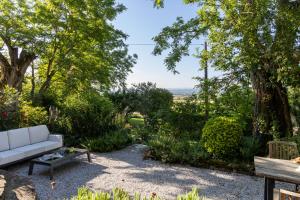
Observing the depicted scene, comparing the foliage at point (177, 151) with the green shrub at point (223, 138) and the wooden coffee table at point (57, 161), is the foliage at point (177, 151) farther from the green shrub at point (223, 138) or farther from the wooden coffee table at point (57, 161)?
the wooden coffee table at point (57, 161)

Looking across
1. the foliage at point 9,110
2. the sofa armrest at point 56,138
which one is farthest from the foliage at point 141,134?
the foliage at point 9,110

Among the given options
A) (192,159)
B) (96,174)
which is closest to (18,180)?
(96,174)

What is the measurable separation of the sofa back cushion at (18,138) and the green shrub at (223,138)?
4436mm

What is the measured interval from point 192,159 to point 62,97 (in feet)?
21.4

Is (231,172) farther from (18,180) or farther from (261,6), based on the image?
(18,180)

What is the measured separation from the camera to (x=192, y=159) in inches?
237

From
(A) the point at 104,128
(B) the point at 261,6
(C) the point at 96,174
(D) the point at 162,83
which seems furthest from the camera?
(D) the point at 162,83

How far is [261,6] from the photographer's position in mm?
5840

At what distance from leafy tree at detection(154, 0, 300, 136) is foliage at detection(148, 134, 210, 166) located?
2111mm

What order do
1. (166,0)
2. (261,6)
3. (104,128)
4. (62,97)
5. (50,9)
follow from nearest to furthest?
(261,6) → (166,0) → (104,128) → (50,9) → (62,97)

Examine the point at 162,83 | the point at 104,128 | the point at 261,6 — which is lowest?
the point at 104,128

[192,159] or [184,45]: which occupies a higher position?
[184,45]

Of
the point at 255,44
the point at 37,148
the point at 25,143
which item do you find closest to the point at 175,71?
the point at 255,44

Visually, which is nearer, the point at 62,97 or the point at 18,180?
the point at 18,180
